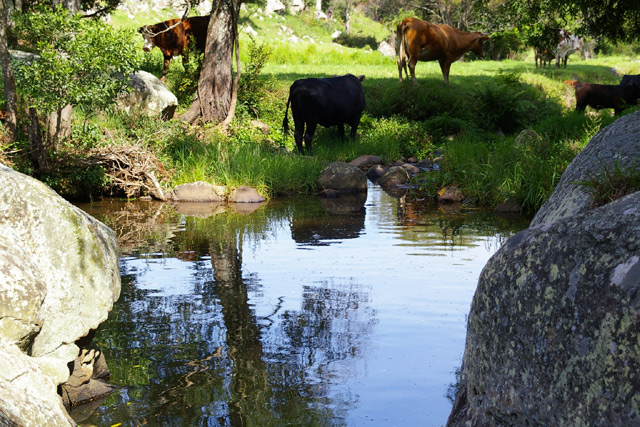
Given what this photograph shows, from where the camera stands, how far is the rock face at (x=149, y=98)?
17422mm

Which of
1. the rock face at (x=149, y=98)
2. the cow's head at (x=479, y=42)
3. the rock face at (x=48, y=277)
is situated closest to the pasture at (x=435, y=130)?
the cow's head at (x=479, y=42)

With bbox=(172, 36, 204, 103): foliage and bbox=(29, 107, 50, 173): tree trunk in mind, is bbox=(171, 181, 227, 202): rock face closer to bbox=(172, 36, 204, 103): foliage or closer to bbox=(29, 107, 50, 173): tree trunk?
bbox=(29, 107, 50, 173): tree trunk

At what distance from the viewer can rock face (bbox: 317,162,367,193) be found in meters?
14.6

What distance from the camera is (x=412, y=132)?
760 inches

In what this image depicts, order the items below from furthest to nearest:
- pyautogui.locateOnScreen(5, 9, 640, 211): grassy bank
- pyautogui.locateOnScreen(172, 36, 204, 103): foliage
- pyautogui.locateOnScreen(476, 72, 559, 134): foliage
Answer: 1. pyautogui.locateOnScreen(172, 36, 204, 103): foliage
2. pyautogui.locateOnScreen(476, 72, 559, 134): foliage
3. pyautogui.locateOnScreen(5, 9, 640, 211): grassy bank

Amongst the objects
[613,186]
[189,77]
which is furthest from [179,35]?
[613,186]

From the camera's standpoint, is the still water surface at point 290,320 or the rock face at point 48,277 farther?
the still water surface at point 290,320

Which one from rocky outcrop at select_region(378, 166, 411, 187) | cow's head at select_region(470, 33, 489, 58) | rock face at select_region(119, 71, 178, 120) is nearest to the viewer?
rocky outcrop at select_region(378, 166, 411, 187)

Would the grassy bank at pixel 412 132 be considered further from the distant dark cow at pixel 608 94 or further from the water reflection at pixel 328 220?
the water reflection at pixel 328 220

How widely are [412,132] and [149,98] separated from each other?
647 centimetres

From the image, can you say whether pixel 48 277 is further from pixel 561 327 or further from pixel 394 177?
pixel 394 177

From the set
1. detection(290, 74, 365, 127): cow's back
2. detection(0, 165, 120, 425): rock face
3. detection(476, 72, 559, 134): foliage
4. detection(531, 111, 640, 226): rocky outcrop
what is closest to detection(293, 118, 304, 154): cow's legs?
detection(290, 74, 365, 127): cow's back

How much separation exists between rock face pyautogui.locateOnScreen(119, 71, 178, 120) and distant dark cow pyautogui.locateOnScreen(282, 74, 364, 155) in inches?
113

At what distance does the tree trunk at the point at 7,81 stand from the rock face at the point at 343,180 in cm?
556
